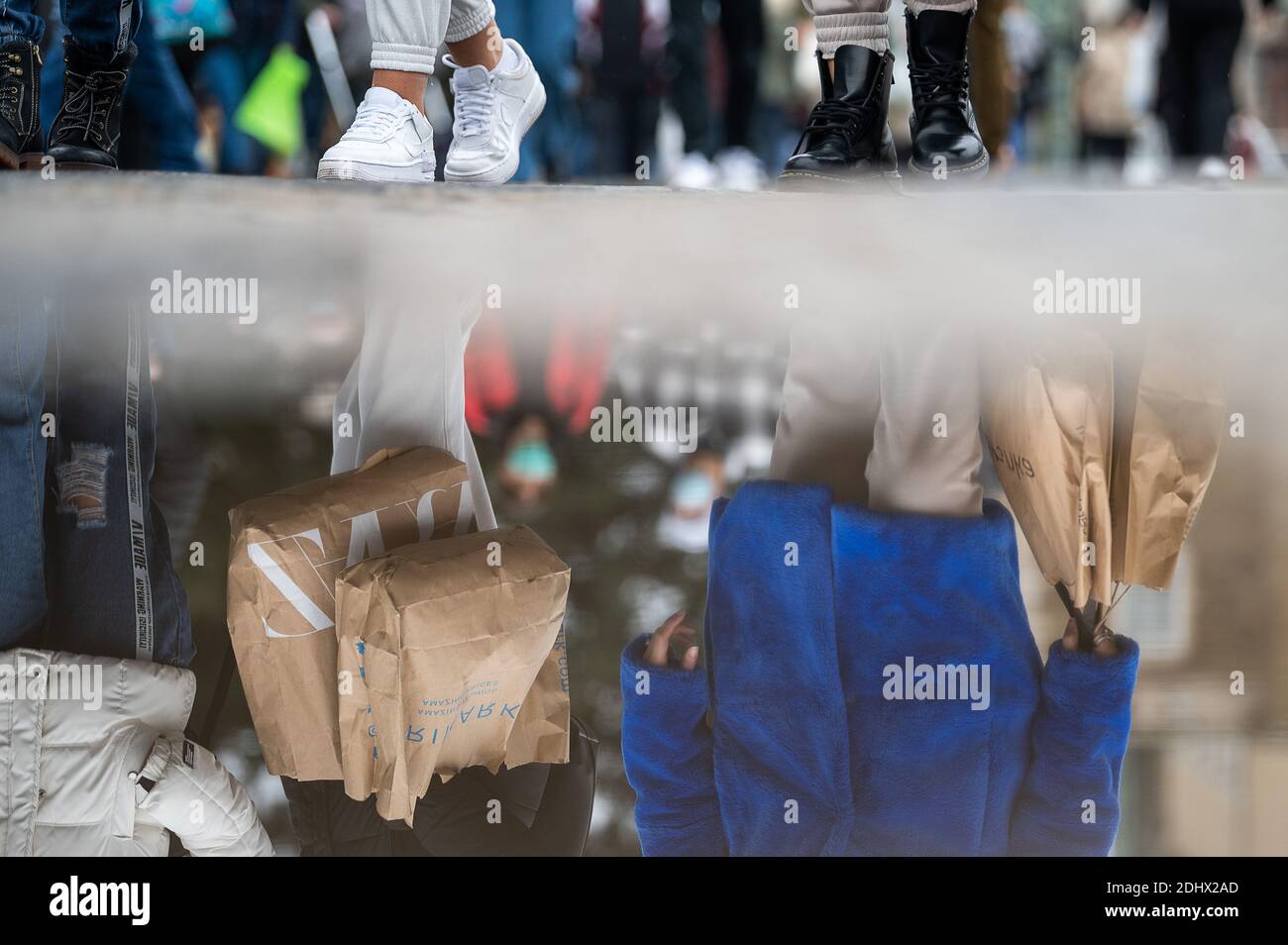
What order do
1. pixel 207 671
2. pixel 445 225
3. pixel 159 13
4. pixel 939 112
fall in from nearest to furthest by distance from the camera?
pixel 445 225 < pixel 939 112 < pixel 207 671 < pixel 159 13

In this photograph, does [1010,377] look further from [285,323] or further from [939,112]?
[285,323]

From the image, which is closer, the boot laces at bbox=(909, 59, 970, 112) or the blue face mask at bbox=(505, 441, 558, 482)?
the boot laces at bbox=(909, 59, 970, 112)

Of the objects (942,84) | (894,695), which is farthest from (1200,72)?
(894,695)

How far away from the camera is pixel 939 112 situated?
1545 mm

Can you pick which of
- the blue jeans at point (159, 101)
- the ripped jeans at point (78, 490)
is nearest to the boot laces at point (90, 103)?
the ripped jeans at point (78, 490)

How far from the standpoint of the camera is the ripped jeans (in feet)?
5.22

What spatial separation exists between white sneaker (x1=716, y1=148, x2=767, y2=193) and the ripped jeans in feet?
3.85

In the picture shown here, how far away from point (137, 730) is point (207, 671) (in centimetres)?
40

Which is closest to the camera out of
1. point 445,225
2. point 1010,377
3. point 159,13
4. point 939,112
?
point 445,225

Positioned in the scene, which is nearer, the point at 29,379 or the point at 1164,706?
the point at 29,379

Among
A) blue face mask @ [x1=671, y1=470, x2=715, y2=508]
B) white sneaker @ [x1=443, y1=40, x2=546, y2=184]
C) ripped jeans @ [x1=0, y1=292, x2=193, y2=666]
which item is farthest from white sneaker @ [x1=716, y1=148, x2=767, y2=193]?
ripped jeans @ [x1=0, y1=292, x2=193, y2=666]

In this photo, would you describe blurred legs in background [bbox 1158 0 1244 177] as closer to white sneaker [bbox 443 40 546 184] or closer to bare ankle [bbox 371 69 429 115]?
white sneaker [bbox 443 40 546 184]
